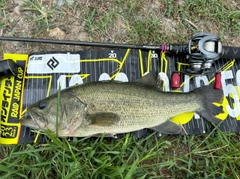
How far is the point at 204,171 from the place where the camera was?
11.5 feet

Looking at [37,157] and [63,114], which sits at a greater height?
[63,114]

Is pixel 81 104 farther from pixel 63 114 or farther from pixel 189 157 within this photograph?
pixel 189 157

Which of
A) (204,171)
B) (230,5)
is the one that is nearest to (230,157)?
(204,171)

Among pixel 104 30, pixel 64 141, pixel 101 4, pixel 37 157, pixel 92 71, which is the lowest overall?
pixel 37 157

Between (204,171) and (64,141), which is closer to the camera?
(64,141)

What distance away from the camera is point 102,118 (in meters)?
3.07

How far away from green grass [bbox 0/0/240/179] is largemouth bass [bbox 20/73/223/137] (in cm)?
21

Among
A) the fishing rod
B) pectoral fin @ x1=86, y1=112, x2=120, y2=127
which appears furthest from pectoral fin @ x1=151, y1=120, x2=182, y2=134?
the fishing rod

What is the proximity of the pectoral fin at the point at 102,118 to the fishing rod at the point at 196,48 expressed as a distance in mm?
921

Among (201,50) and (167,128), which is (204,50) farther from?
(167,128)

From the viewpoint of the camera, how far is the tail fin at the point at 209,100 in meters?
3.49

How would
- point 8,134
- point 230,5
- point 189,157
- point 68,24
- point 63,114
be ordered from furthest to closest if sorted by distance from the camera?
point 230,5 < point 68,24 < point 189,157 < point 8,134 < point 63,114

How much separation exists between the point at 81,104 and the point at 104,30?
4.36 ft

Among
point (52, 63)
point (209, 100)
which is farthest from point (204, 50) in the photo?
point (52, 63)
